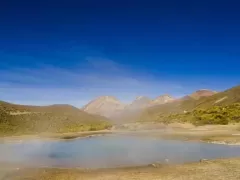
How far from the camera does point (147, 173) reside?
24641mm

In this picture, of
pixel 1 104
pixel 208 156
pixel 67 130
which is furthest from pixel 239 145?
pixel 1 104

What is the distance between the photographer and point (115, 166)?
29125mm

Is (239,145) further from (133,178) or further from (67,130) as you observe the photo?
(67,130)

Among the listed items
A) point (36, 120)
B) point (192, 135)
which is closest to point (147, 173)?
point (192, 135)

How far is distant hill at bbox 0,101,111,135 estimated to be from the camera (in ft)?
241

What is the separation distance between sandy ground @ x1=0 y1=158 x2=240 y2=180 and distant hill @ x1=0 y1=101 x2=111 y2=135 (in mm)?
45399

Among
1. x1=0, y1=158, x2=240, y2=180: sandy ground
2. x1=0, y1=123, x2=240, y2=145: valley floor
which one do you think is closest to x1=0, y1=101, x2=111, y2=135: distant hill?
x1=0, y1=123, x2=240, y2=145: valley floor

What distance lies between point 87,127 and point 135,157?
53475 millimetres

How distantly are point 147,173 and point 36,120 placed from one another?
62962 millimetres

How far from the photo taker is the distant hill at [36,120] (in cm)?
7356

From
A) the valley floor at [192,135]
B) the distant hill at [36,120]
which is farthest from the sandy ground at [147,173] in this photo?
the distant hill at [36,120]

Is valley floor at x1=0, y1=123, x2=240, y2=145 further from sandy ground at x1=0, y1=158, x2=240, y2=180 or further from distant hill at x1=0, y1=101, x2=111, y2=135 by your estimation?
sandy ground at x1=0, y1=158, x2=240, y2=180

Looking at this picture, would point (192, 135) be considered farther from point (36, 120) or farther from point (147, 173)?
point (36, 120)

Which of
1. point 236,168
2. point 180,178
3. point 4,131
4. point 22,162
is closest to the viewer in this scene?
point 180,178
